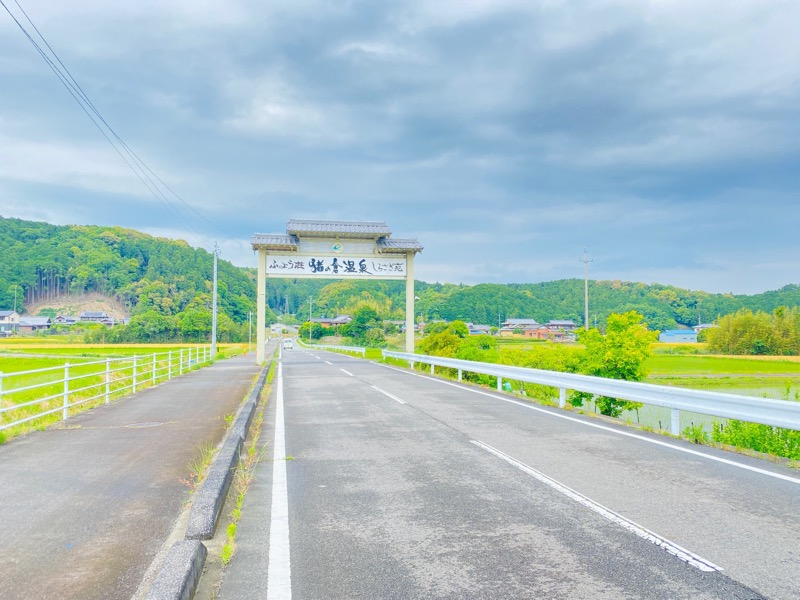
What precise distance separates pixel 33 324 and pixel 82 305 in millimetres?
23472

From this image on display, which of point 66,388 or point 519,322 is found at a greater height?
point 519,322

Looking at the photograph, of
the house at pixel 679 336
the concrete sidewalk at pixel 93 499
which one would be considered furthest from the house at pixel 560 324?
the concrete sidewalk at pixel 93 499

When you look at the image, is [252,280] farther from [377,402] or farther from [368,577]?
[368,577]

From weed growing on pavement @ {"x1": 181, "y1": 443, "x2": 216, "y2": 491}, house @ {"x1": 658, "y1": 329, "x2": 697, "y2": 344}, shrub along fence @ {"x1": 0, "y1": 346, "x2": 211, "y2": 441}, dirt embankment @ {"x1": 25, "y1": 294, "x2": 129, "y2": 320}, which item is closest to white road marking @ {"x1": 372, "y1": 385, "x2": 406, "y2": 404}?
weed growing on pavement @ {"x1": 181, "y1": 443, "x2": 216, "y2": 491}

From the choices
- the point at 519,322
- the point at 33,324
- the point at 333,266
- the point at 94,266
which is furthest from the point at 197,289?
the point at 333,266

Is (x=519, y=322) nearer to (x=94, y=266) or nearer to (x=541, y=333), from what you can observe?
(x=541, y=333)

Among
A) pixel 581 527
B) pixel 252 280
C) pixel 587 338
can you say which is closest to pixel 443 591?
pixel 581 527

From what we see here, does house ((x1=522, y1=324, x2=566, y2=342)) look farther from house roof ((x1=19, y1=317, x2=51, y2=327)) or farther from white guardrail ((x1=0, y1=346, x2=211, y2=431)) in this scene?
house roof ((x1=19, y1=317, x2=51, y2=327))

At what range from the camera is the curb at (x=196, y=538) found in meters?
3.32

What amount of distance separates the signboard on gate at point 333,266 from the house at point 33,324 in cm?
10813

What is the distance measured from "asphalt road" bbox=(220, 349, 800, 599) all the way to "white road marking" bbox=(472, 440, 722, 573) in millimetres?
20

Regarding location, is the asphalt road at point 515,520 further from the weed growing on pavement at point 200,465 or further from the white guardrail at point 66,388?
the white guardrail at point 66,388

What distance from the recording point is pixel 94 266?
139625mm

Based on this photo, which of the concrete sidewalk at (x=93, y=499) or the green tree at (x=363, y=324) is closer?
the concrete sidewalk at (x=93, y=499)
